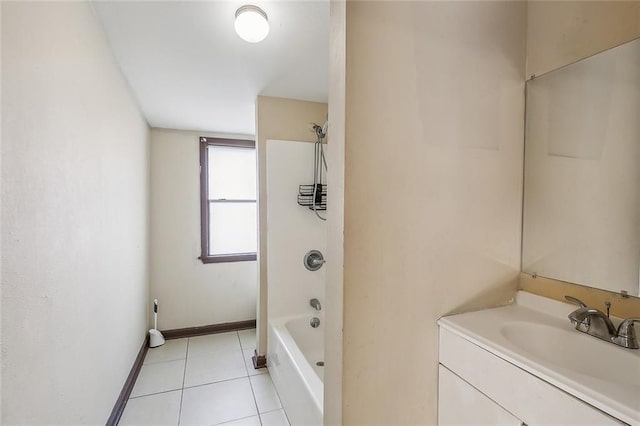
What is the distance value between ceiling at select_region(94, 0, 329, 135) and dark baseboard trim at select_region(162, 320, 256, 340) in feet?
7.66

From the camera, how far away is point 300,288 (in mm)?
2578

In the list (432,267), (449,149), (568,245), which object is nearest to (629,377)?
(568,245)

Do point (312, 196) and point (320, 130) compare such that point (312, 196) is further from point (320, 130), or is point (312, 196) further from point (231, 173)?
point (231, 173)

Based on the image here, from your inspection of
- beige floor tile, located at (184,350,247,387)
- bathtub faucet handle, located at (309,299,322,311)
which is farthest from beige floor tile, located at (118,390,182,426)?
bathtub faucet handle, located at (309,299,322,311)

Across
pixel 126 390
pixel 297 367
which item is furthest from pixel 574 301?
pixel 126 390

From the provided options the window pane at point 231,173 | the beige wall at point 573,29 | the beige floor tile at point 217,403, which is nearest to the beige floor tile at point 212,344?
the beige floor tile at point 217,403

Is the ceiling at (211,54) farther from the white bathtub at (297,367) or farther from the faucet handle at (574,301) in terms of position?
the white bathtub at (297,367)

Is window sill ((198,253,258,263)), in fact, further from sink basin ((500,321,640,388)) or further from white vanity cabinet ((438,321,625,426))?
sink basin ((500,321,640,388))

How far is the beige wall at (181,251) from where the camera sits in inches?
125

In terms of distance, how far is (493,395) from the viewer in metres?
0.87

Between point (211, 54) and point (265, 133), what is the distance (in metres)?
0.80

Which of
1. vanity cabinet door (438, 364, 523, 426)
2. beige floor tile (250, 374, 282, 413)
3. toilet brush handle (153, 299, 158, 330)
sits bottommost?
beige floor tile (250, 374, 282, 413)

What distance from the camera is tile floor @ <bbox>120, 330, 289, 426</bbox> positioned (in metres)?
1.95

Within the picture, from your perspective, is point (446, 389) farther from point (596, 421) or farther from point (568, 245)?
point (568, 245)
